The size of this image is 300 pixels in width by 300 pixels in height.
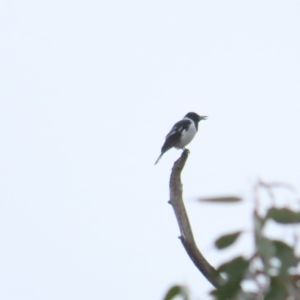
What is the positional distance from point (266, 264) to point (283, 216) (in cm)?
10

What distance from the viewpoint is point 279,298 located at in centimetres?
122

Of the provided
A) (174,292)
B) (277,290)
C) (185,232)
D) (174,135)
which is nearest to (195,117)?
(174,135)

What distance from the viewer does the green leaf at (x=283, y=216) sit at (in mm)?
1284

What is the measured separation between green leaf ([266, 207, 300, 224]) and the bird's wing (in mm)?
9566

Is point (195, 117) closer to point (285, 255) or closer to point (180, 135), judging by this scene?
point (180, 135)

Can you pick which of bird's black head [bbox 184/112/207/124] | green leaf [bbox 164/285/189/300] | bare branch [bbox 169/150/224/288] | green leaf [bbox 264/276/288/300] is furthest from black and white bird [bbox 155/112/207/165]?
green leaf [bbox 264/276/288/300]

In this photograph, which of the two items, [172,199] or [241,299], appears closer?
[241,299]

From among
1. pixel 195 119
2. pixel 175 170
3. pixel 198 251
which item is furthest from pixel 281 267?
pixel 195 119

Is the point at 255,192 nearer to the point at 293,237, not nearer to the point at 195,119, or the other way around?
the point at 293,237

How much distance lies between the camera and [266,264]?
126cm

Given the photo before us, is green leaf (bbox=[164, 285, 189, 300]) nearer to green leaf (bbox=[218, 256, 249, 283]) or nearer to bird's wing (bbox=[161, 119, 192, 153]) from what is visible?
green leaf (bbox=[218, 256, 249, 283])

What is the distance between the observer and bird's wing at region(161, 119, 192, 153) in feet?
35.8

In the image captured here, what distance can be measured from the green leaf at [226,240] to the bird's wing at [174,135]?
9.52 meters

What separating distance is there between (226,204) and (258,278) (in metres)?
0.17
